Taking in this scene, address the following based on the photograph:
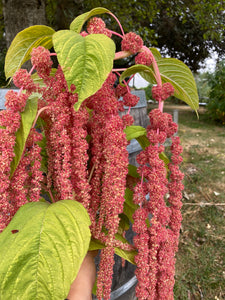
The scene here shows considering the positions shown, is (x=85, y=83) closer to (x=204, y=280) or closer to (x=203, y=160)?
(x=204, y=280)

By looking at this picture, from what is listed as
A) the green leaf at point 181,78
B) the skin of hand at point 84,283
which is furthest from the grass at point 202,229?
the green leaf at point 181,78

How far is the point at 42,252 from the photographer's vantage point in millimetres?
432

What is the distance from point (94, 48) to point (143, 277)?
46 cm

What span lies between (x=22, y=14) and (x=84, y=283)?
275 centimetres

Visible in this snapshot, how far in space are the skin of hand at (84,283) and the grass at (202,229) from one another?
119 cm

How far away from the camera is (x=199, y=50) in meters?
8.17

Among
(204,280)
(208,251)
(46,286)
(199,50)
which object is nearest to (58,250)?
(46,286)

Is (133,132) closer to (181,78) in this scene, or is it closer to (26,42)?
(181,78)

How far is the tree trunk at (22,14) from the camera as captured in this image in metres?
2.66

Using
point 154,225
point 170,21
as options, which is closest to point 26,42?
point 154,225

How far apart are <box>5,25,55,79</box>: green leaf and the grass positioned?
5.08 ft

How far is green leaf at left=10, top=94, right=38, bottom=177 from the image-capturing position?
50 cm

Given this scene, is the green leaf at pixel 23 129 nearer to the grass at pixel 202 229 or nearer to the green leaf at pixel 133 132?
the green leaf at pixel 133 132

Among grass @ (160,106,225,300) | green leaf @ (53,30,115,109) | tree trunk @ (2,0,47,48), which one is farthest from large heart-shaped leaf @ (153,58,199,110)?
tree trunk @ (2,0,47,48)
